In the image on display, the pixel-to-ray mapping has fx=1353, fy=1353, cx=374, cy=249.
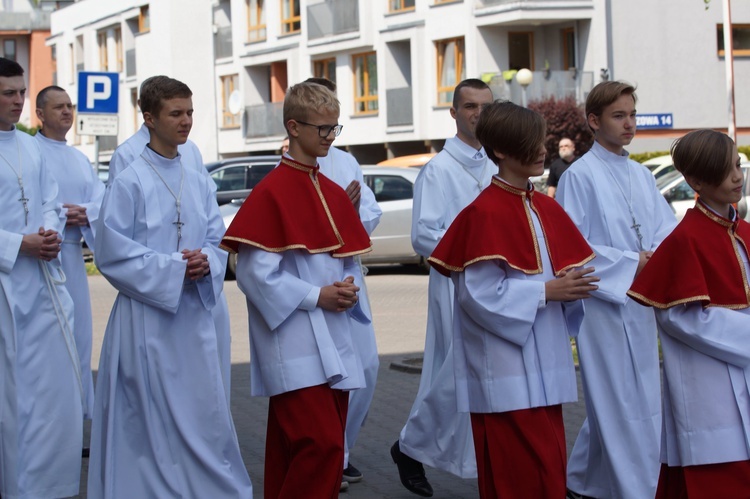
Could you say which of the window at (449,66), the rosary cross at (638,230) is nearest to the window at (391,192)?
the rosary cross at (638,230)

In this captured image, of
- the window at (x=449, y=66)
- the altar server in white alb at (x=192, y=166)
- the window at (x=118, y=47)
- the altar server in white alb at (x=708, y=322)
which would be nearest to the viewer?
the altar server in white alb at (x=708, y=322)

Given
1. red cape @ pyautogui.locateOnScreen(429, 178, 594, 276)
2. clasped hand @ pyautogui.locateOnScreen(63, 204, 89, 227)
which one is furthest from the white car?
red cape @ pyautogui.locateOnScreen(429, 178, 594, 276)

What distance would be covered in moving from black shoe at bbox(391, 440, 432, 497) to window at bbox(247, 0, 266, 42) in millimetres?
44406

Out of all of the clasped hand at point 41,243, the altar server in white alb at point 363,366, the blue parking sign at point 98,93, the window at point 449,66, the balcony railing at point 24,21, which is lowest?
the altar server in white alb at point 363,366

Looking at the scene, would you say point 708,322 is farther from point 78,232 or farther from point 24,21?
point 24,21

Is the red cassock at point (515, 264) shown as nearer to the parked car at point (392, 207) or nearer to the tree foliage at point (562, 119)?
the parked car at point (392, 207)

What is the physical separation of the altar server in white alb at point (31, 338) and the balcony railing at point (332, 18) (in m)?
37.4

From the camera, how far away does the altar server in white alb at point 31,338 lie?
7.14 metres

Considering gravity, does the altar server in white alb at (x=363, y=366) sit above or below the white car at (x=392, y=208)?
below

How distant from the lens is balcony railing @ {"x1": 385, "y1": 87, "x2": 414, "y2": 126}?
4228cm

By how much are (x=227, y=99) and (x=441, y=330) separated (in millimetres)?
46908

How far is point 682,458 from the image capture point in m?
5.11

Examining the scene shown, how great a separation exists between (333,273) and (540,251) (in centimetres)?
92

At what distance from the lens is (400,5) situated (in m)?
42.8
